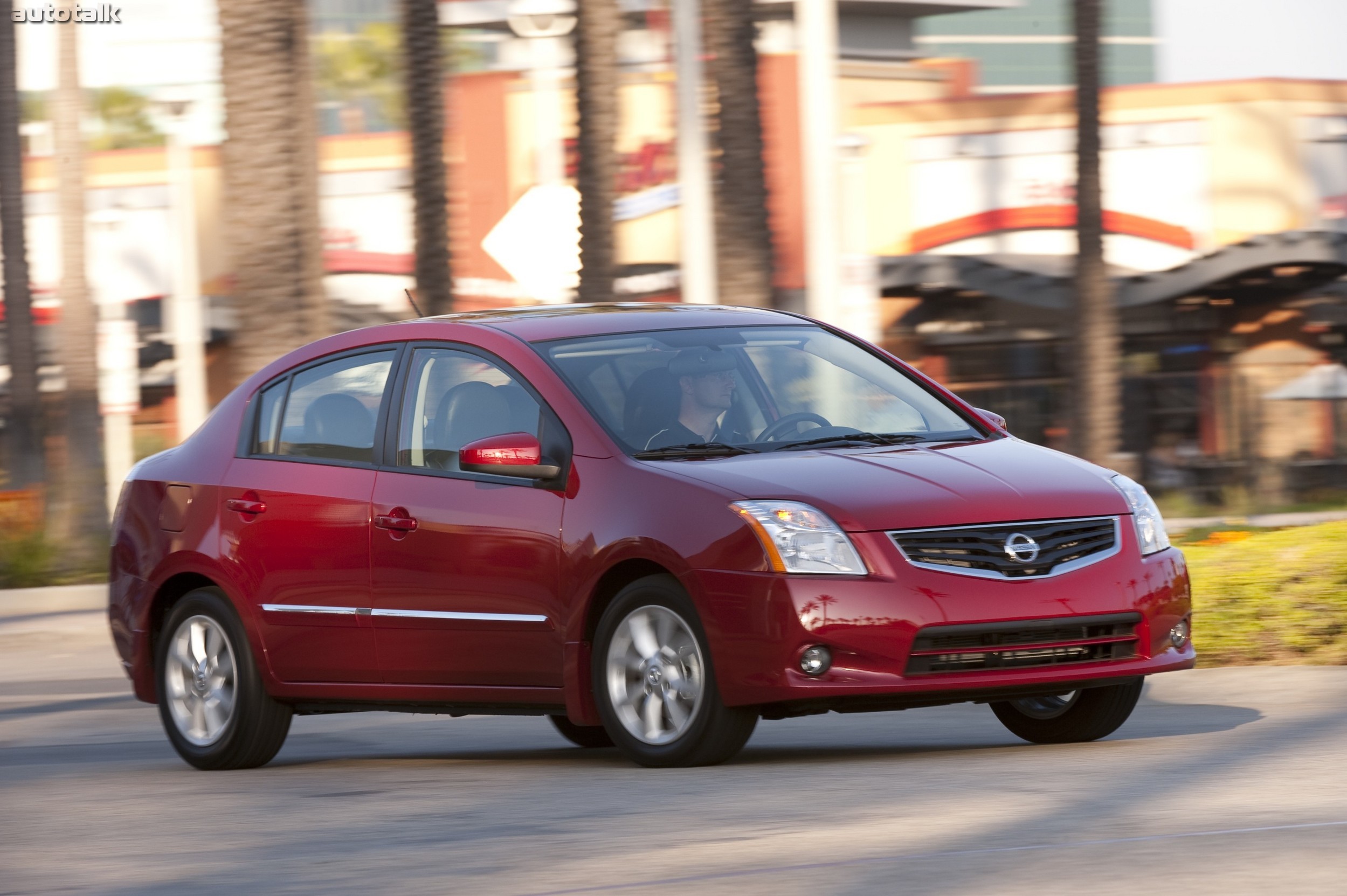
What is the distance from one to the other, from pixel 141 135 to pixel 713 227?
71.5m

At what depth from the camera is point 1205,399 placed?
34656mm

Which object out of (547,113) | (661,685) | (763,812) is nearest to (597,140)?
(661,685)

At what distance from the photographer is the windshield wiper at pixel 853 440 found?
7906 mm

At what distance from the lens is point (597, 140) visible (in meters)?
21.5

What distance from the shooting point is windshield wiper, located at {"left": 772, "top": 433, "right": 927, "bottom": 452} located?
25.9 ft

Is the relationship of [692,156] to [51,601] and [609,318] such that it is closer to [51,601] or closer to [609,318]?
[51,601]

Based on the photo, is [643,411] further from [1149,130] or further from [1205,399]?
[1149,130]

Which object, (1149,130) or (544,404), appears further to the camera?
(1149,130)

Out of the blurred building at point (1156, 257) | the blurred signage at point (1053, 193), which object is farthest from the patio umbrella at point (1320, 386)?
the blurred signage at point (1053, 193)

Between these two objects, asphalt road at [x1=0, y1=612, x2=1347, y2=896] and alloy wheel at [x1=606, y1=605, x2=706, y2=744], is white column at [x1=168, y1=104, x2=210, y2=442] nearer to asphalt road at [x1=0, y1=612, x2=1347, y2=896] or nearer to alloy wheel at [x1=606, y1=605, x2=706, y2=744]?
asphalt road at [x1=0, y1=612, x2=1347, y2=896]

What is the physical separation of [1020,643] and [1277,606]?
3.75 m

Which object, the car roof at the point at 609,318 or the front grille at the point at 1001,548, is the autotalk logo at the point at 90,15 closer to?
the car roof at the point at 609,318

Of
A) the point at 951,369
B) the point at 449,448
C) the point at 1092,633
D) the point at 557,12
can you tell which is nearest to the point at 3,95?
the point at 557,12

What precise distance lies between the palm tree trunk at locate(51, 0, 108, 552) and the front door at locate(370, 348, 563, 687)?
1374 centimetres
